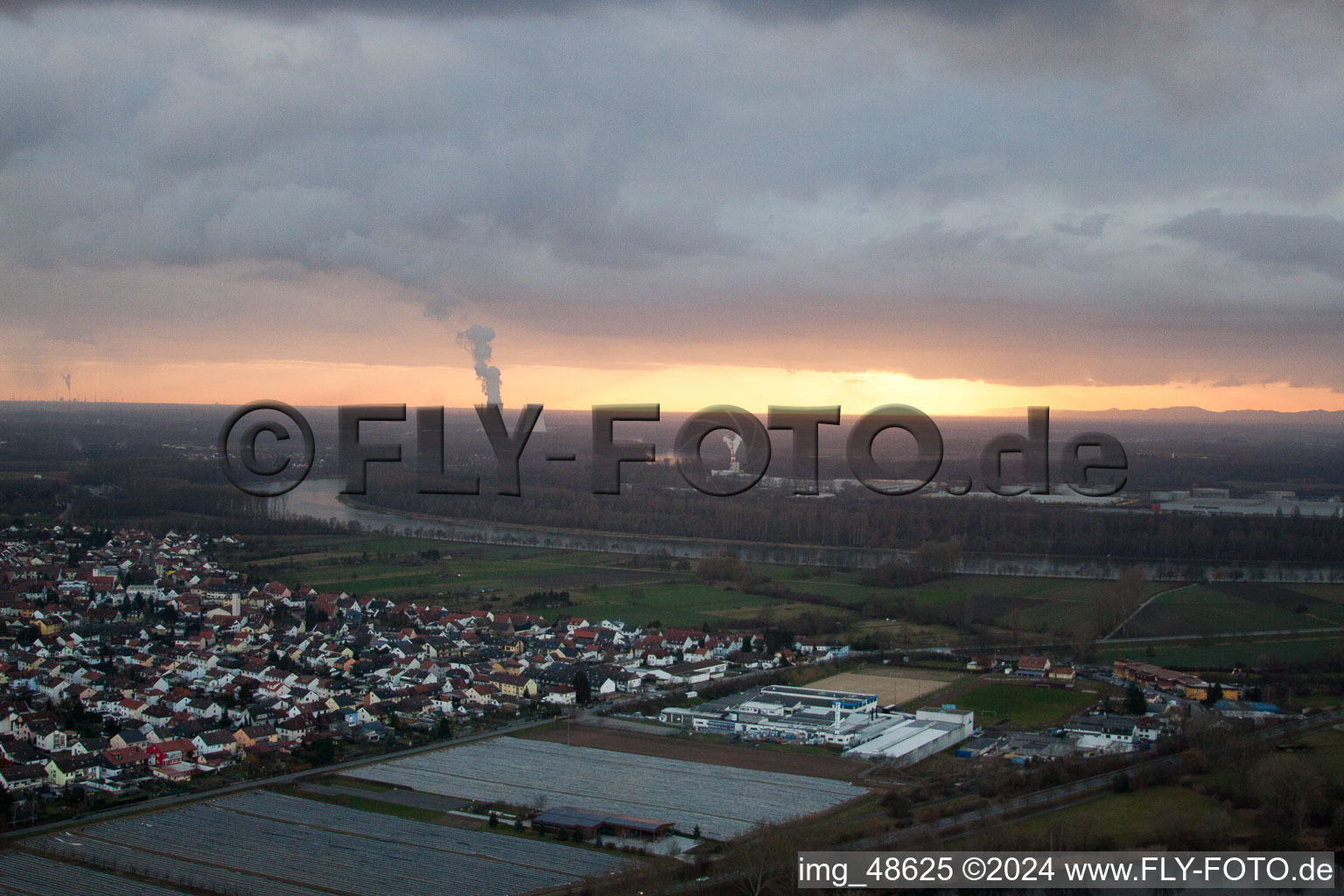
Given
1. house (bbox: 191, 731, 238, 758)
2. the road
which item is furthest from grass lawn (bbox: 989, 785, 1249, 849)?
house (bbox: 191, 731, 238, 758)

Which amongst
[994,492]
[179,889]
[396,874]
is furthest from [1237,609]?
[179,889]

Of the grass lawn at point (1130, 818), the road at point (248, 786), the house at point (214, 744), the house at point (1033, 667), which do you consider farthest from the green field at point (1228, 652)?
the house at point (214, 744)

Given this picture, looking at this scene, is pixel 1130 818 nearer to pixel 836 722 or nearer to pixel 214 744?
pixel 836 722

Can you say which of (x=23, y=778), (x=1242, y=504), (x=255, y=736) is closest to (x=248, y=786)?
(x=255, y=736)

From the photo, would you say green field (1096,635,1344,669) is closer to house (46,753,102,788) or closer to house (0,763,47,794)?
house (46,753,102,788)

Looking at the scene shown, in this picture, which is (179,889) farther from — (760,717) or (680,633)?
(680,633)
